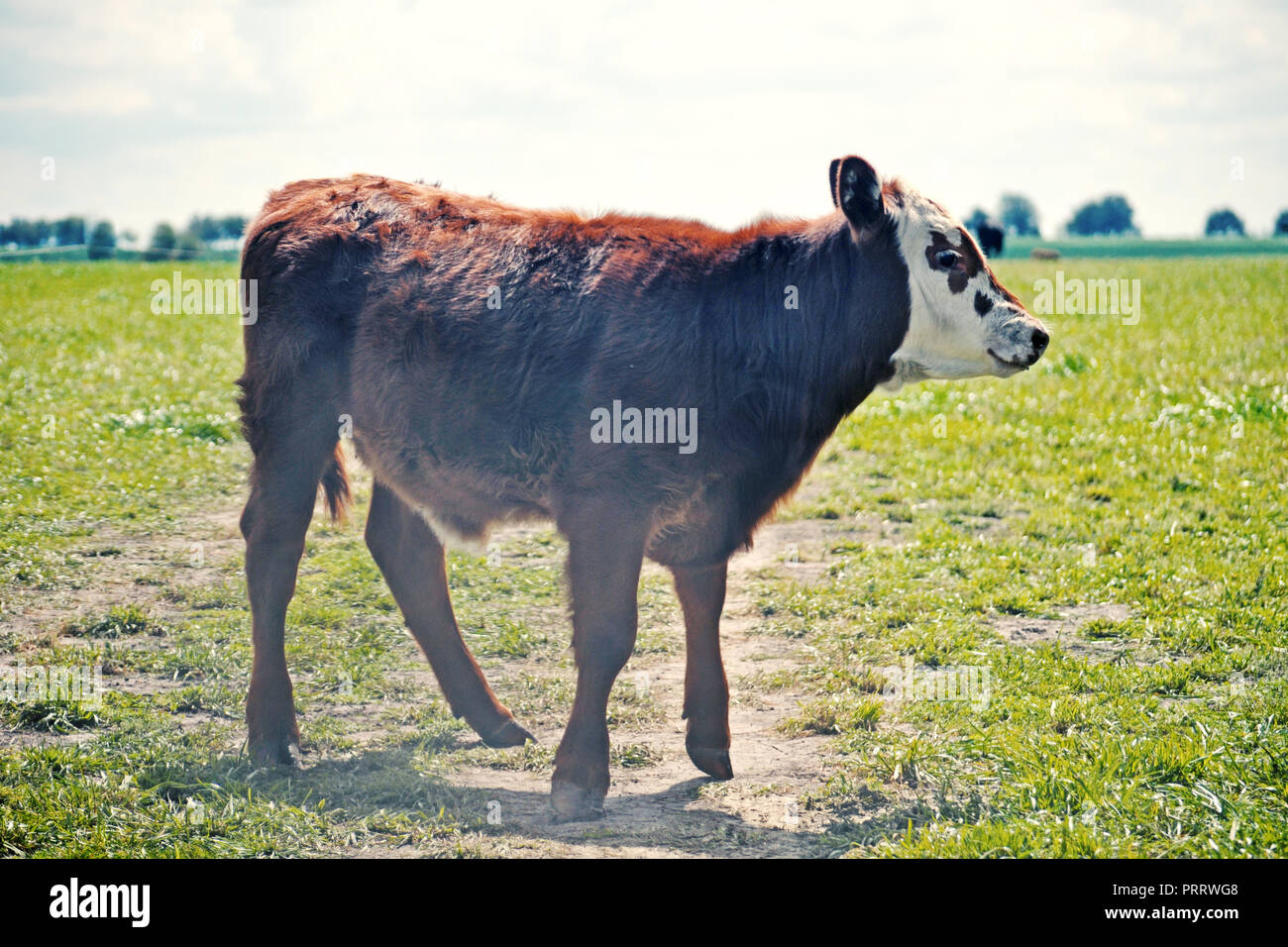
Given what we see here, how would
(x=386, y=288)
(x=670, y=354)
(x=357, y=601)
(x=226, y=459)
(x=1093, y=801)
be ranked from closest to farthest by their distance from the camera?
(x=1093, y=801), (x=670, y=354), (x=386, y=288), (x=357, y=601), (x=226, y=459)

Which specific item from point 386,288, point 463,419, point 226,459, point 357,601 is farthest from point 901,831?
point 226,459

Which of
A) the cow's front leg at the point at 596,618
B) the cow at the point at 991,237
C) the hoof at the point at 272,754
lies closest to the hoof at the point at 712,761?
the cow's front leg at the point at 596,618

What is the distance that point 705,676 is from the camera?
16.4 ft

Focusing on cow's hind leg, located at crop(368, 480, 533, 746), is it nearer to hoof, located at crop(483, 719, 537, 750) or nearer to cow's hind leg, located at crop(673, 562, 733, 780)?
hoof, located at crop(483, 719, 537, 750)

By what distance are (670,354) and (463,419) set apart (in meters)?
0.94

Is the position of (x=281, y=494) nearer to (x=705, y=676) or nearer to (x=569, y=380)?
(x=569, y=380)

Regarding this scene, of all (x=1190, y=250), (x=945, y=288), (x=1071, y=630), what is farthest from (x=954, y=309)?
(x=1190, y=250)

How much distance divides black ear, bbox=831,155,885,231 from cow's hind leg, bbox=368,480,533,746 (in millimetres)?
2555

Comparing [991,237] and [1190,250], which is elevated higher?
[1190,250]

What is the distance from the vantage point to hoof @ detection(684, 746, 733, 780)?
4.86 metres

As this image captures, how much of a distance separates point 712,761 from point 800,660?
58.2 inches

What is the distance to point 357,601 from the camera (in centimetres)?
Result: 706
